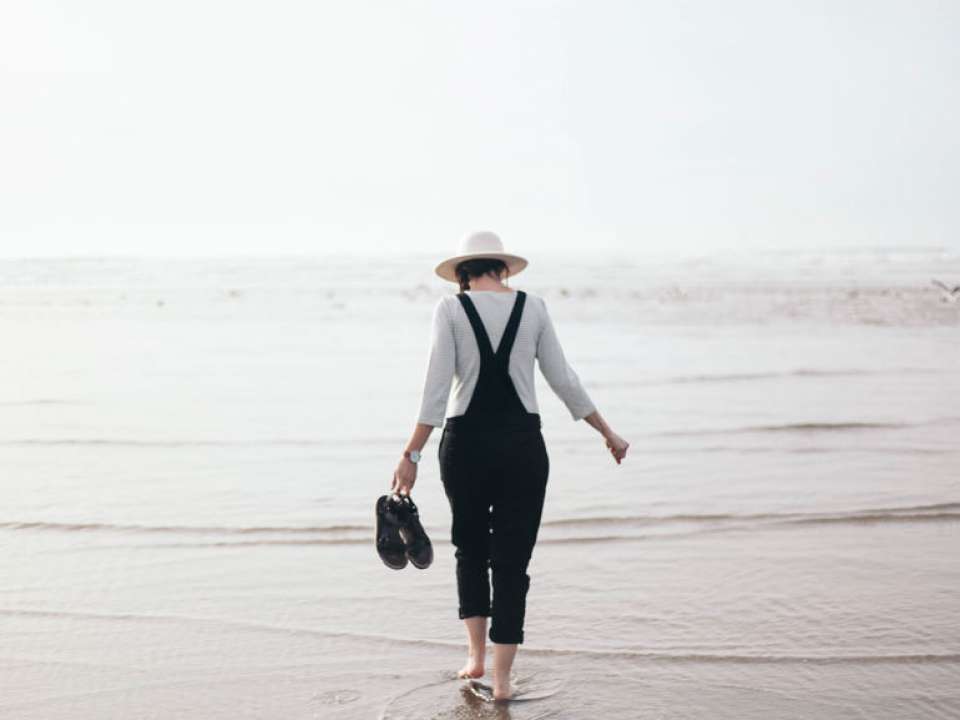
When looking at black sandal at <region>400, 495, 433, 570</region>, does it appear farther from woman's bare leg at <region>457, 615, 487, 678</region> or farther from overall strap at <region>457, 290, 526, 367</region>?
overall strap at <region>457, 290, 526, 367</region>

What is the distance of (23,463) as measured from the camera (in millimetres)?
9930

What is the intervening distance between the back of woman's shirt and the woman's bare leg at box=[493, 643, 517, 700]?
97 cm

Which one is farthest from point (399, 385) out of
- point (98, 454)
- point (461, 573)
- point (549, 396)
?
point (461, 573)

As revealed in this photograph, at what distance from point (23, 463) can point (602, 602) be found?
5.87 metres

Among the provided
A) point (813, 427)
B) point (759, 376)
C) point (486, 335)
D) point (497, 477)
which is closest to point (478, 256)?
point (486, 335)

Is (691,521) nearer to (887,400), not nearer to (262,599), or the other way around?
(262,599)

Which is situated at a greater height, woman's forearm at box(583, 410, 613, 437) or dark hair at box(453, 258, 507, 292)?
dark hair at box(453, 258, 507, 292)

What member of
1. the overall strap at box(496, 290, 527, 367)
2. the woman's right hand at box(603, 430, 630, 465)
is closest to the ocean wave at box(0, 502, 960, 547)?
the woman's right hand at box(603, 430, 630, 465)

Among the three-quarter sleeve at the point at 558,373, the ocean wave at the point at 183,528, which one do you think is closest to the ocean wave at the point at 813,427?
the ocean wave at the point at 183,528

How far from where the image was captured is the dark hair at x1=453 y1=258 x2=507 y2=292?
4.73 m

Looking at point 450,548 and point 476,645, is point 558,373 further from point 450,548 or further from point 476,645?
point 450,548

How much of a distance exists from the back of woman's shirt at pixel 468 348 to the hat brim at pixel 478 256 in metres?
0.14

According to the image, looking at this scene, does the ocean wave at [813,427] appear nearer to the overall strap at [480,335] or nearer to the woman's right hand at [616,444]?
the woman's right hand at [616,444]

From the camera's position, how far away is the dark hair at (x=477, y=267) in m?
4.73
